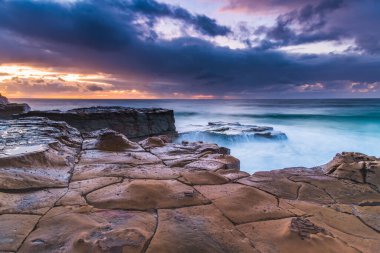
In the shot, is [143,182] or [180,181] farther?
[180,181]

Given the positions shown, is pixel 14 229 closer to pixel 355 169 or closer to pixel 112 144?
pixel 112 144

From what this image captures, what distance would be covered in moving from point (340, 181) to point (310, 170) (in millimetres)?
585

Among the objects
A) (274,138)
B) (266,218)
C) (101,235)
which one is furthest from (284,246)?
(274,138)

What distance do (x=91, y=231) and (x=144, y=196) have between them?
2.50ft

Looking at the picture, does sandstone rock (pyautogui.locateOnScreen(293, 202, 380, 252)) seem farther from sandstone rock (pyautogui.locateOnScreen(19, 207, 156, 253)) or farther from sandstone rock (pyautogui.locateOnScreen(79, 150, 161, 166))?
sandstone rock (pyautogui.locateOnScreen(79, 150, 161, 166))

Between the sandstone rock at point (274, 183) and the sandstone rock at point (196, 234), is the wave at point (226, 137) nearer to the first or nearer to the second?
the sandstone rock at point (274, 183)

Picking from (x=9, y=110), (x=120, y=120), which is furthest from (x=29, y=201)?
(x=9, y=110)

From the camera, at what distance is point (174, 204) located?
244cm

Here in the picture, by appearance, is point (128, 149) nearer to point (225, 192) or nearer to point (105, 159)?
point (105, 159)

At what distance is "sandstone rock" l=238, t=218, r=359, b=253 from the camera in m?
1.83

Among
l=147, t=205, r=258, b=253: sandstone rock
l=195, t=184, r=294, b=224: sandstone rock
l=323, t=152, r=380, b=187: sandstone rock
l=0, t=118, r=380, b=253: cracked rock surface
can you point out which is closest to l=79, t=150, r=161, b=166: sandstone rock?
l=0, t=118, r=380, b=253: cracked rock surface

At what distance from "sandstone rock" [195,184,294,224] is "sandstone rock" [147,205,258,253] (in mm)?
153

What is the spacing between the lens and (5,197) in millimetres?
2391

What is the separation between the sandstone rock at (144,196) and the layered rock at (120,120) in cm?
844
